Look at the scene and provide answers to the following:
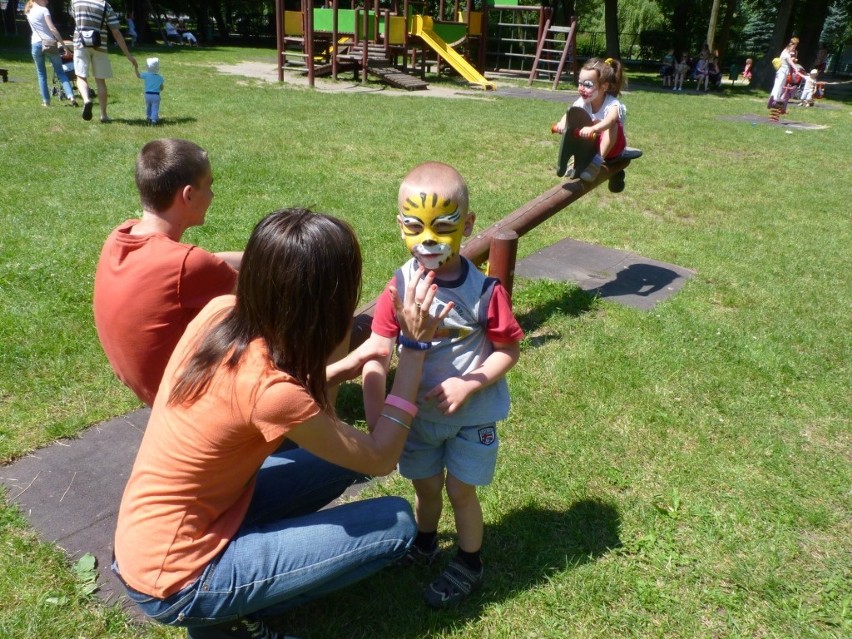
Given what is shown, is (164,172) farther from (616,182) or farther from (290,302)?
(616,182)

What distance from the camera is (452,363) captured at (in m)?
2.20

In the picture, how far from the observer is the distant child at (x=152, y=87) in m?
9.19

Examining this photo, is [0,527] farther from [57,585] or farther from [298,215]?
[298,215]

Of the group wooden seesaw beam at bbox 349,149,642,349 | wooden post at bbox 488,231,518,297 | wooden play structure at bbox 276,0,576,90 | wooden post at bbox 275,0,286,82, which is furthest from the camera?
wooden play structure at bbox 276,0,576,90

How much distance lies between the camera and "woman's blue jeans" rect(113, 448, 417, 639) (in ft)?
5.87

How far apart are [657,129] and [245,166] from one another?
26.5 ft

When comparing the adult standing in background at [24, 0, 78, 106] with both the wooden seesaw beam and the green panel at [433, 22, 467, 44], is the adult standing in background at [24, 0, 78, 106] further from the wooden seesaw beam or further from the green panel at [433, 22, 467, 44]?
the green panel at [433, 22, 467, 44]

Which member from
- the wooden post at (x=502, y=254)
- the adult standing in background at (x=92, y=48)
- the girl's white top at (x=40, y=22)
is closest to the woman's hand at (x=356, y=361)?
the wooden post at (x=502, y=254)

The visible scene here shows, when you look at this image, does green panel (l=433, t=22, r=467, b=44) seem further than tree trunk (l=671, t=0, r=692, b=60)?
No

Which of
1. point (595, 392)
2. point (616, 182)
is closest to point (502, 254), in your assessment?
point (595, 392)

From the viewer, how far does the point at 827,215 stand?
24.8ft

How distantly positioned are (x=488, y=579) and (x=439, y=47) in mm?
18469

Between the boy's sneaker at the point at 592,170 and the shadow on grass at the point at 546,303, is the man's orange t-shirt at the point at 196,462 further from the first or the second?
the boy's sneaker at the point at 592,170

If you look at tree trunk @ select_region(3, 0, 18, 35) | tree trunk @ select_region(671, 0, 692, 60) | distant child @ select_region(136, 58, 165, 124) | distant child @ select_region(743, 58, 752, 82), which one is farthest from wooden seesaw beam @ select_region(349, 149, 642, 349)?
tree trunk @ select_region(671, 0, 692, 60)
